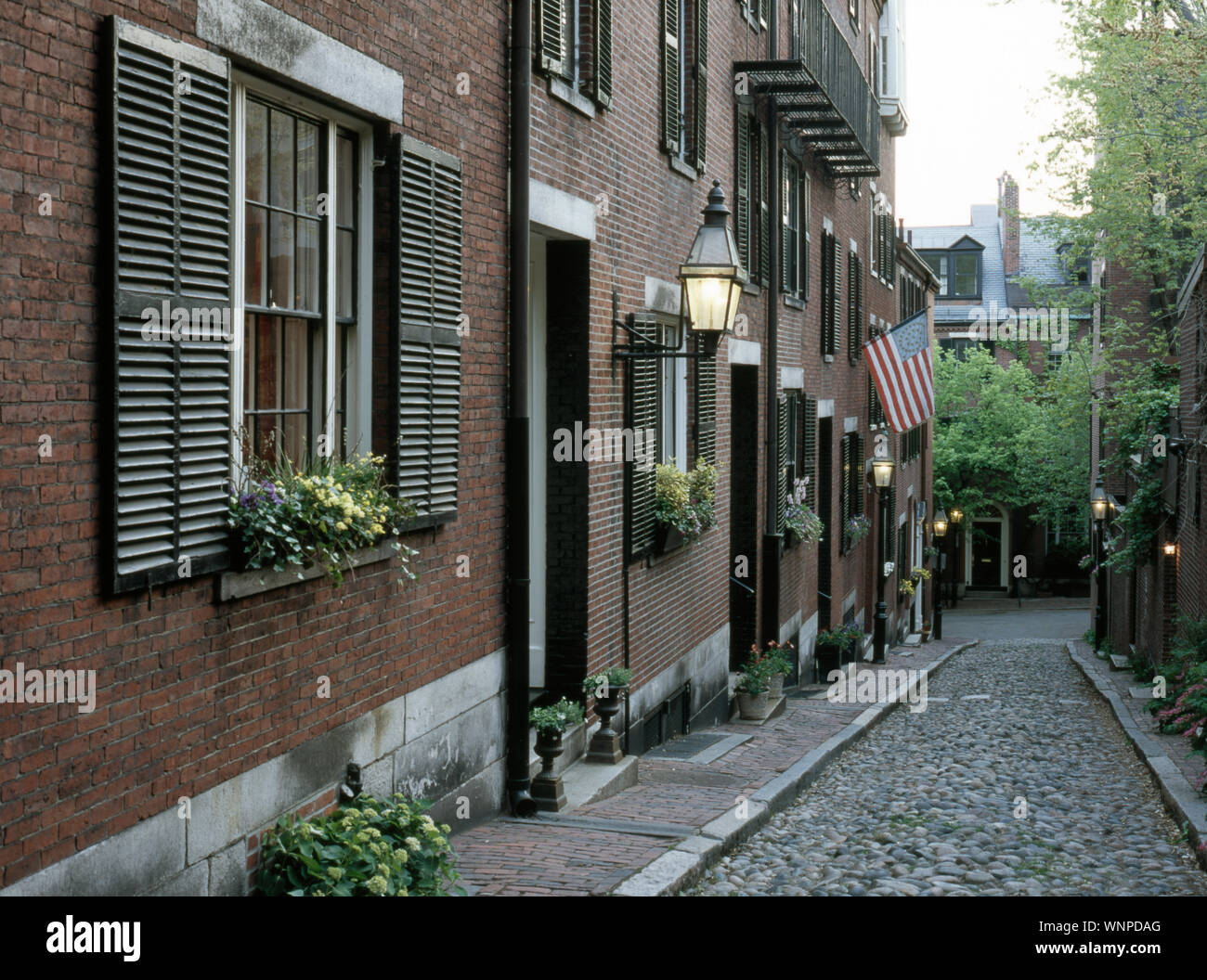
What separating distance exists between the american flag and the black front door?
117 ft

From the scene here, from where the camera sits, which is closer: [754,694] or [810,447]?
[754,694]

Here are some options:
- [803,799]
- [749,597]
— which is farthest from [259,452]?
[749,597]

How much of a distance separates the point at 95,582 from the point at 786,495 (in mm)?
13713

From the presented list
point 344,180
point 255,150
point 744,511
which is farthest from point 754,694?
point 255,150

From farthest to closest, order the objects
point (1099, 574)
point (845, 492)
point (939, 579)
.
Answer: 1. point (939, 579)
2. point (1099, 574)
3. point (845, 492)

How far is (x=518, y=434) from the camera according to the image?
8.02 meters

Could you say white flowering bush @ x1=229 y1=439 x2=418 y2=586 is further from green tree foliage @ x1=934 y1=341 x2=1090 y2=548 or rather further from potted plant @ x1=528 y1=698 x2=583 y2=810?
green tree foliage @ x1=934 y1=341 x2=1090 y2=548

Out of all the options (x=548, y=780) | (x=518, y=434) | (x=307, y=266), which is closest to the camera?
(x=307, y=266)

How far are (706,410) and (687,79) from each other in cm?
314

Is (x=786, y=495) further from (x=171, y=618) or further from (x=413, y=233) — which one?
(x=171, y=618)

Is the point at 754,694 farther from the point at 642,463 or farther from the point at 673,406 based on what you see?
the point at 642,463

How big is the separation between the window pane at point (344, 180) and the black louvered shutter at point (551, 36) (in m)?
2.48

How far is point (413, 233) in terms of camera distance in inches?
262

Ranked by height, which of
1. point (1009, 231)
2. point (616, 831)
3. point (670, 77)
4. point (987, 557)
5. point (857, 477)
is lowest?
point (987, 557)
